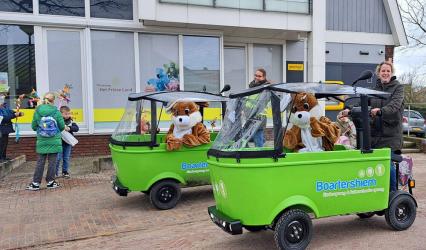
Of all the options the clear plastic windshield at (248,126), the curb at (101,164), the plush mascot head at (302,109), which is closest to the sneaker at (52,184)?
the curb at (101,164)

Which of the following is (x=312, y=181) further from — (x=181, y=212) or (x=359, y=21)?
(x=359, y=21)

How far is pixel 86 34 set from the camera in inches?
434

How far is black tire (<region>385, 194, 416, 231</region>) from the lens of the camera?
16.2 ft

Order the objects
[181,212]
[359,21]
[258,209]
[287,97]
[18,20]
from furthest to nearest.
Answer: [359,21]
[18,20]
[181,212]
[287,97]
[258,209]

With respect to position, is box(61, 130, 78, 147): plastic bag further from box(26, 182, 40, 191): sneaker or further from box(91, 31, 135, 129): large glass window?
box(91, 31, 135, 129): large glass window

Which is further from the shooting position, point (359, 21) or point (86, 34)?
point (359, 21)

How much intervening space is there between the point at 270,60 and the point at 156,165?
28.2 feet

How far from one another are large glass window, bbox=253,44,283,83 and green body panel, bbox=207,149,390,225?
924cm

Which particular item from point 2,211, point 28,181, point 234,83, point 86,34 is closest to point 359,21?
point 234,83

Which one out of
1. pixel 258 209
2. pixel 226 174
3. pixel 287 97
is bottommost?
pixel 258 209

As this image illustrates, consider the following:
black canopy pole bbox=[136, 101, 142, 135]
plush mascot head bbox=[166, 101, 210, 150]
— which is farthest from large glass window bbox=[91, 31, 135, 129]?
plush mascot head bbox=[166, 101, 210, 150]

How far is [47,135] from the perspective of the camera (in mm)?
7773

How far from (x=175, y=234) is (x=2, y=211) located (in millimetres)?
2976

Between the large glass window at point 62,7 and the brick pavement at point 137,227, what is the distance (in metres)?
5.16
